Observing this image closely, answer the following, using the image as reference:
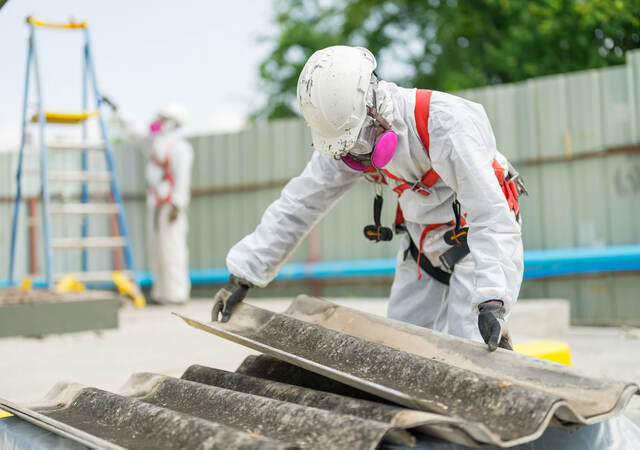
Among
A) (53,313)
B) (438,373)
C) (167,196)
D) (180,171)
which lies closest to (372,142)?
(438,373)

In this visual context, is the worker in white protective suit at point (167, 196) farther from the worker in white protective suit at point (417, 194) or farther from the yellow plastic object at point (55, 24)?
the worker in white protective suit at point (417, 194)

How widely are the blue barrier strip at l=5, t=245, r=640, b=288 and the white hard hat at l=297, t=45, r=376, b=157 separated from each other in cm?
473

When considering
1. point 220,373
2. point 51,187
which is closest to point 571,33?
point 51,187

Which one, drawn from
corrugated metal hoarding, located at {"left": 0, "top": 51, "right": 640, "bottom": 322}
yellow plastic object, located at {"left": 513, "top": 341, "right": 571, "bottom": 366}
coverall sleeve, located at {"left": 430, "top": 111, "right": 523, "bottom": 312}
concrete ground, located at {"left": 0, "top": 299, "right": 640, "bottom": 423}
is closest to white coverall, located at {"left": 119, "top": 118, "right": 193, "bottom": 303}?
corrugated metal hoarding, located at {"left": 0, "top": 51, "right": 640, "bottom": 322}

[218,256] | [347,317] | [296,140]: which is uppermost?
[296,140]

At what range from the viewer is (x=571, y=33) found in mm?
15336

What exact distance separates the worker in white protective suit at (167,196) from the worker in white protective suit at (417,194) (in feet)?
17.4

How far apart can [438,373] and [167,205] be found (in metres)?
6.61

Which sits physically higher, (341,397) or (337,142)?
(337,142)

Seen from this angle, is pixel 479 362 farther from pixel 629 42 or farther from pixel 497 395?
pixel 629 42

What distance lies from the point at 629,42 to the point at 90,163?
35.6 ft

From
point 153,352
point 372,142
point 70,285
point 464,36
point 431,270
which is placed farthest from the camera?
point 464,36

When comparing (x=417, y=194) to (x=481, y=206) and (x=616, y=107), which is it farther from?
(x=616, y=107)

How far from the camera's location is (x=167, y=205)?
8.39m
